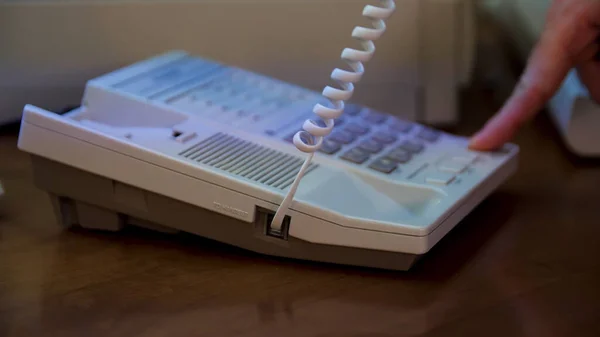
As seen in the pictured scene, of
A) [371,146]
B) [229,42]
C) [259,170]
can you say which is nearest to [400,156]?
[371,146]

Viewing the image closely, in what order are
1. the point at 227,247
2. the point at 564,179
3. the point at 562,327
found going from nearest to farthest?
the point at 562,327 < the point at 227,247 < the point at 564,179

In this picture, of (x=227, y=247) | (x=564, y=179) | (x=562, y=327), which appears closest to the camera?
(x=562, y=327)

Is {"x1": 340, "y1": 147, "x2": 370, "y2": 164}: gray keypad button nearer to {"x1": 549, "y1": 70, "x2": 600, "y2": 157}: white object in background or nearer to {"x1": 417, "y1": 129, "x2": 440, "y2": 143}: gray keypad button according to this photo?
{"x1": 417, "y1": 129, "x2": 440, "y2": 143}: gray keypad button

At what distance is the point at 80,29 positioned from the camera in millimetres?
736

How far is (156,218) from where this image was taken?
54 centimetres

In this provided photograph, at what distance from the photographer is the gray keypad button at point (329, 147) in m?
0.58

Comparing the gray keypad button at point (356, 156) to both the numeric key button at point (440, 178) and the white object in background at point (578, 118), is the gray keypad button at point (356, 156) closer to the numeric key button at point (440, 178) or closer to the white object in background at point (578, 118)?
the numeric key button at point (440, 178)

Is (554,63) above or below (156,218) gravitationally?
above

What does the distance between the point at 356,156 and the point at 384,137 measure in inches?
2.2

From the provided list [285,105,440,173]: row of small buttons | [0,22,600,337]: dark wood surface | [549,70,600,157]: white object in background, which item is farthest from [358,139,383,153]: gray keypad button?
[549,70,600,157]: white object in background

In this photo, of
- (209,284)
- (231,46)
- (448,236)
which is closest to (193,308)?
(209,284)

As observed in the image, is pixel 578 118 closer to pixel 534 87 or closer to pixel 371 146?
pixel 534 87

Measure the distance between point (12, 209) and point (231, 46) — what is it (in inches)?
11.3

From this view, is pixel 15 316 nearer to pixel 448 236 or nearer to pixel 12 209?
pixel 12 209
